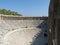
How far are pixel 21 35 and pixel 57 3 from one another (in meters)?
17.4

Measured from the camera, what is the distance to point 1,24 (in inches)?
741

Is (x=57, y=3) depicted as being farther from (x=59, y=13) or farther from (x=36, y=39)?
(x=36, y=39)

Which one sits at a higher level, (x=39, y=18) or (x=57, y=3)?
(x=57, y=3)

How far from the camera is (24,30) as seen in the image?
18938 mm

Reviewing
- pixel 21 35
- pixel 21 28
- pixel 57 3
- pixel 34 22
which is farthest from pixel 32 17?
pixel 57 3

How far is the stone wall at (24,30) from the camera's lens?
17.0m

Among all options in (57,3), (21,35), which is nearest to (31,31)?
(21,35)

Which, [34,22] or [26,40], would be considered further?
[34,22]

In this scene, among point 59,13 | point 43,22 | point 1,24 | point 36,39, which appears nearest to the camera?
point 59,13

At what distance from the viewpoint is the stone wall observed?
17.0m

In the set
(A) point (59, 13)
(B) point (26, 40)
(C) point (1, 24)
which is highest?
(A) point (59, 13)

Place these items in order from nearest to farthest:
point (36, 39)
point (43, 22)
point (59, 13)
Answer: point (59, 13) → point (36, 39) → point (43, 22)

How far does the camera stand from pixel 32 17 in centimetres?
2134

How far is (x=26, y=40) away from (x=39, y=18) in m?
4.19
